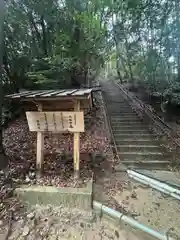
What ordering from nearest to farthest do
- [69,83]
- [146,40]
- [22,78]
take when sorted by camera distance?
1. [69,83]
2. [22,78]
3. [146,40]

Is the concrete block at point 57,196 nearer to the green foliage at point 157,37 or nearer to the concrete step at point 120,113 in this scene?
the concrete step at point 120,113

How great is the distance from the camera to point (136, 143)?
21.2ft

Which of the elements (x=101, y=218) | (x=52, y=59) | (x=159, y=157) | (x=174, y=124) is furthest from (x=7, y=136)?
(x=174, y=124)

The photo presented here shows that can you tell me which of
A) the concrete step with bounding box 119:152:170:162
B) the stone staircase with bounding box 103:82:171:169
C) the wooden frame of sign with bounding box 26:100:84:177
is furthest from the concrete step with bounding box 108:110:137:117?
the wooden frame of sign with bounding box 26:100:84:177

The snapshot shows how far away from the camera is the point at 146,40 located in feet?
35.1

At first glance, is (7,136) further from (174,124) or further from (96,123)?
(174,124)

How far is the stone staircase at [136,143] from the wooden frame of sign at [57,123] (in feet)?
6.87

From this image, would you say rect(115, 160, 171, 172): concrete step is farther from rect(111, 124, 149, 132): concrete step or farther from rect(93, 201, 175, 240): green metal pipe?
rect(111, 124, 149, 132): concrete step

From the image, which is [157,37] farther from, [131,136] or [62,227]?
[62,227]

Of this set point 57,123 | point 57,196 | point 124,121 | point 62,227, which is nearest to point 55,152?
point 57,123

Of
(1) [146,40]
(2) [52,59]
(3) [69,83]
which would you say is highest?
(1) [146,40]

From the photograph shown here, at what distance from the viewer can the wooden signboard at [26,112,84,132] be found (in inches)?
165

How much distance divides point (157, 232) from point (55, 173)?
237cm

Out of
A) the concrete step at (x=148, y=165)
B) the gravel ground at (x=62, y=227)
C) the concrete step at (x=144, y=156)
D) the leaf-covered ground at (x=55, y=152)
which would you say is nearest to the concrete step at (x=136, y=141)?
the leaf-covered ground at (x=55, y=152)
